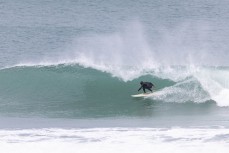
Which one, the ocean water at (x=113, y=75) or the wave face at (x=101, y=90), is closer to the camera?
the ocean water at (x=113, y=75)

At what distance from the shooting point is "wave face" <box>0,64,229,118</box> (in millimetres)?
35469

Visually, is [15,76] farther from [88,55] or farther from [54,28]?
[54,28]

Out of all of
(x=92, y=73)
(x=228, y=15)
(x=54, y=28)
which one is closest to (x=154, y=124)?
(x=92, y=73)

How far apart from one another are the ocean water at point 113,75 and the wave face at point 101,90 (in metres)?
0.05

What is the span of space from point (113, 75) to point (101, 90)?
175 cm

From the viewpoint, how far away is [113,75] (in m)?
40.1

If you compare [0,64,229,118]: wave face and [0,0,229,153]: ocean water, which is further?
[0,64,229,118]: wave face

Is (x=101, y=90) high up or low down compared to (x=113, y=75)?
down

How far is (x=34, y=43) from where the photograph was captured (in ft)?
168

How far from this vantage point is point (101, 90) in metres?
38.6

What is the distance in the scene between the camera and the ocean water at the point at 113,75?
1210 inches

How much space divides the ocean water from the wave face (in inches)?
1.8

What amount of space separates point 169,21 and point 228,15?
4.53 m

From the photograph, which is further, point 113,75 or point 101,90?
point 113,75
